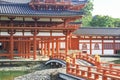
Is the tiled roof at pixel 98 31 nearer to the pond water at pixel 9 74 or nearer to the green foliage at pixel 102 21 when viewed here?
the pond water at pixel 9 74

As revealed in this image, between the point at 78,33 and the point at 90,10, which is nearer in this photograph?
the point at 78,33

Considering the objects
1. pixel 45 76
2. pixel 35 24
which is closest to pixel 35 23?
pixel 35 24

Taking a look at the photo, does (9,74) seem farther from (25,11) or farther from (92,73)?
(92,73)

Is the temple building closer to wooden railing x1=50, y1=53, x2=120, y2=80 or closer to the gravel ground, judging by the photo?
the gravel ground

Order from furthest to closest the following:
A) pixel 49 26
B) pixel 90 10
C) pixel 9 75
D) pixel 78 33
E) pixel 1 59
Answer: pixel 90 10, pixel 78 33, pixel 49 26, pixel 1 59, pixel 9 75

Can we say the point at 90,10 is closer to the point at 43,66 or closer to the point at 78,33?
the point at 78,33

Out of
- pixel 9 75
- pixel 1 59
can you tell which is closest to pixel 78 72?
pixel 9 75

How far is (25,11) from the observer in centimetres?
4653

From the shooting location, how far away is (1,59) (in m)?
44.3

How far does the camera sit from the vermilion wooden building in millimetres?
45031

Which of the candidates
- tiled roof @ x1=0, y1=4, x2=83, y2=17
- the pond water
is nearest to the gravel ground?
the pond water

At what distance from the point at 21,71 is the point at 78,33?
23187mm

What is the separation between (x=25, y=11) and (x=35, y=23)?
200 centimetres

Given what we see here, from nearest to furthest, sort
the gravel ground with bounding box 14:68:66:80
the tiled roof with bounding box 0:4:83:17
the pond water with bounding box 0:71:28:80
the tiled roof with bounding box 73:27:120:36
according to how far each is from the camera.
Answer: the gravel ground with bounding box 14:68:66:80, the pond water with bounding box 0:71:28:80, the tiled roof with bounding box 0:4:83:17, the tiled roof with bounding box 73:27:120:36
